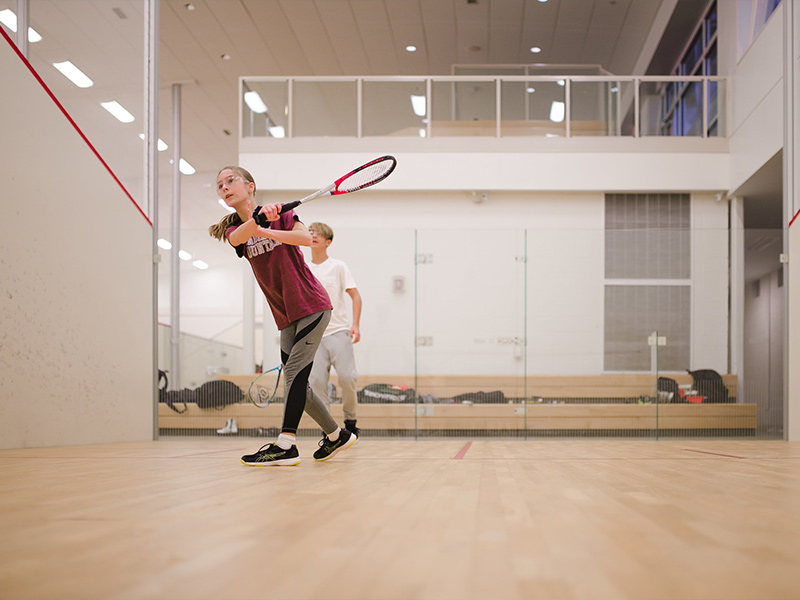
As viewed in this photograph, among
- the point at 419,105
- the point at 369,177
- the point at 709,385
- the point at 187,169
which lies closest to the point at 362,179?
the point at 369,177

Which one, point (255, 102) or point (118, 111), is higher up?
point (255, 102)

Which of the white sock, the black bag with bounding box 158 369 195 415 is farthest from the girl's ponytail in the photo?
the black bag with bounding box 158 369 195 415

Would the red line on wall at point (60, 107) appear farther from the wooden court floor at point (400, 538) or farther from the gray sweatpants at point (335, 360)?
the wooden court floor at point (400, 538)

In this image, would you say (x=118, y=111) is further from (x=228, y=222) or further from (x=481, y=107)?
(x=481, y=107)

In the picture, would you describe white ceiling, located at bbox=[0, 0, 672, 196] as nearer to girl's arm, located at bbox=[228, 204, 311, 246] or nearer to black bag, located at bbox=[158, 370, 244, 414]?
black bag, located at bbox=[158, 370, 244, 414]

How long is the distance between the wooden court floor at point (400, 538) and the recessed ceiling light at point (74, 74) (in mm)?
1994

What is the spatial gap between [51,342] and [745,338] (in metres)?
3.91

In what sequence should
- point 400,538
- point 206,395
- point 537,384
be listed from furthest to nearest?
point 537,384
point 206,395
point 400,538

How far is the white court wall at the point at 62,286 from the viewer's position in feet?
8.27

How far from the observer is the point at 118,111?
3531mm

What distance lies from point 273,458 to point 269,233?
1.95 feet

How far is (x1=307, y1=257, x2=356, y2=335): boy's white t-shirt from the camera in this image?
10.2ft

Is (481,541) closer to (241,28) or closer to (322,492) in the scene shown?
(322,492)

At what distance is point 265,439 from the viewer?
4242mm
